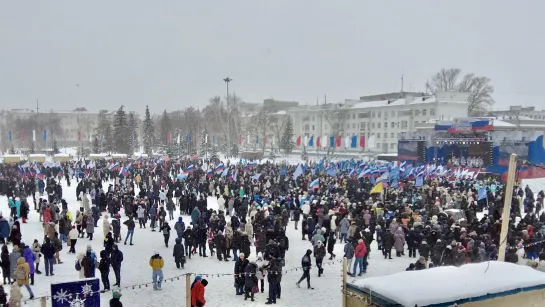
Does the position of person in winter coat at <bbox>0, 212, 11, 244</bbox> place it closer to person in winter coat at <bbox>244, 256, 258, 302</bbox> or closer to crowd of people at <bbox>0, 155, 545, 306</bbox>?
crowd of people at <bbox>0, 155, 545, 306</bbox>

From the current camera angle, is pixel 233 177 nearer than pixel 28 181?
No

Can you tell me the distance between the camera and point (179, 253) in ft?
39.9

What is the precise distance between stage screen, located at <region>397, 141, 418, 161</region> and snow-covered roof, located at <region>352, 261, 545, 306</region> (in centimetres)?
3541

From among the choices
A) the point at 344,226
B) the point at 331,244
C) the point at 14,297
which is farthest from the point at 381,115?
the point at 14,297

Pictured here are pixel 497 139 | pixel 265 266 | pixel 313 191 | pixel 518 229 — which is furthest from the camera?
pixel 497 139

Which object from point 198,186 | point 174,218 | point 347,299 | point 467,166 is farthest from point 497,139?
point 347,299

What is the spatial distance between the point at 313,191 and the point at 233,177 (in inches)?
238

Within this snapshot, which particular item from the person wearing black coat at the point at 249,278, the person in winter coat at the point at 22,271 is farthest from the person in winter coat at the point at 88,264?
the person wearing black coat at the point at 249,278

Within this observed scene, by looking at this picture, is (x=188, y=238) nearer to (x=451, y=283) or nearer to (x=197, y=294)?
(x=197, y=294)

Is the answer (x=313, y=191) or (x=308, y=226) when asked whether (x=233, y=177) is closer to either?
(x=313, y=191)

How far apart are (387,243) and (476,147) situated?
985 inches

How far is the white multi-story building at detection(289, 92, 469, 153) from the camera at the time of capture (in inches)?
2520

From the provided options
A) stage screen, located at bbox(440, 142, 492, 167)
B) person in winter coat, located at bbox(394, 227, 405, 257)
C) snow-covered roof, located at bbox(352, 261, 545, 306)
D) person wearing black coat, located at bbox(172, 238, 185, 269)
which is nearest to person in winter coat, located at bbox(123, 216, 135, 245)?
person wearing black coat, located at bbox(172, 238, 185, 269)

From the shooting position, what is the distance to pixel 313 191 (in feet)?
73.7
